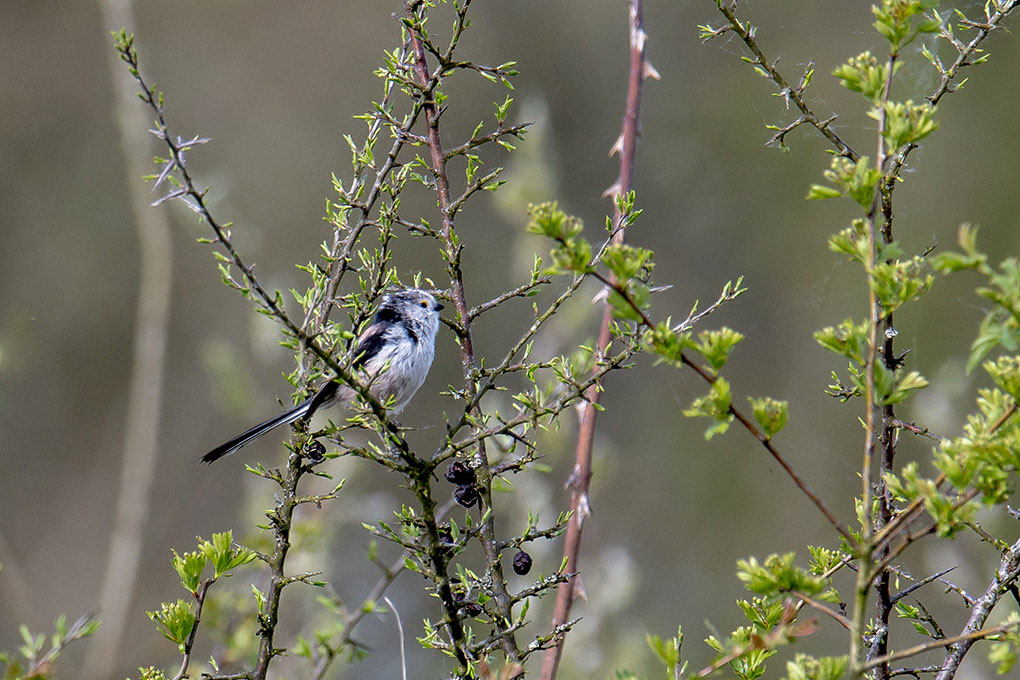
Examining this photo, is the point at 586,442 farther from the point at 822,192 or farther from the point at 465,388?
the point at 822,192

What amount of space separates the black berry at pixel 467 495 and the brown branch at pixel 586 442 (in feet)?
0.71

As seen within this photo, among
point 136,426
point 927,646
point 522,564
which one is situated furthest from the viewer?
point 136,426

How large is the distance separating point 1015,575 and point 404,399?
204 cm

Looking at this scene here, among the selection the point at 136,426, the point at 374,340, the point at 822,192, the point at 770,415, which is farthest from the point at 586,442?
the point at 136,426

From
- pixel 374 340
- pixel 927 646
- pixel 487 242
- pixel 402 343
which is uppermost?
pixel 487 242

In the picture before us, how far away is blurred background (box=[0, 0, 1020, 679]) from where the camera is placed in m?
6.29

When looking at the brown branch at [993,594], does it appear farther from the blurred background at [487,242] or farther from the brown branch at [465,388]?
the blurred background at [487,242]

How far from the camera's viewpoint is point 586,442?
77.0 inches

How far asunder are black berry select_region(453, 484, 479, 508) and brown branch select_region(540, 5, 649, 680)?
0.22 metres

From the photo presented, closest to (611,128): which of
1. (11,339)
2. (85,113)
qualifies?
(85,113)

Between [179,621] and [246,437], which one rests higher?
[246,437]

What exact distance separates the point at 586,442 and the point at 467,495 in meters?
0.33

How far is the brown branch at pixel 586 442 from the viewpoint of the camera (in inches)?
70.1

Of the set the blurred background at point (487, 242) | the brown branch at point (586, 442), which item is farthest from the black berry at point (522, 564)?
the blurred background at point (487, 242)
